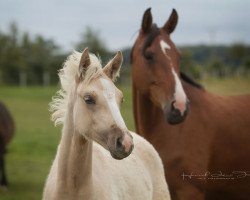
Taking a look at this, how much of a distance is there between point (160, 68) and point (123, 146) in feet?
7.65

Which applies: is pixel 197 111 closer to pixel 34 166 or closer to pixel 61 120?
pixel 61 120

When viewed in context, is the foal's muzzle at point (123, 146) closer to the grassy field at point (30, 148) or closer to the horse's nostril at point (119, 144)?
the horse's nostril at point (119, 144)

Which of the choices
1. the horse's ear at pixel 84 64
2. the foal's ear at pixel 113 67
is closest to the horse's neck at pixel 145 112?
the foal's ear at pixel 113 67

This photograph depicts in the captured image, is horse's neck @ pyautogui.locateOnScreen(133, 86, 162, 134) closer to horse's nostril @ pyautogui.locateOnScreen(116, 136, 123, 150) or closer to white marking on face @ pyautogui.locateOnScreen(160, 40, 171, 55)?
white marking on face @ pyautogui.locateOnScreen(160, 40, 171, 55)

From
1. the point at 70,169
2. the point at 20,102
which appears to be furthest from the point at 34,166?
the point at 20,102

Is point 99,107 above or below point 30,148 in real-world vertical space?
above

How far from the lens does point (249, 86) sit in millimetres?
31859

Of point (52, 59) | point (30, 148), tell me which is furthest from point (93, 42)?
point (30, 148)

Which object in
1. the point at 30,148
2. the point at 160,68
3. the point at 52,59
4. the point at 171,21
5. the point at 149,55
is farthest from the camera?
the point at 52,59

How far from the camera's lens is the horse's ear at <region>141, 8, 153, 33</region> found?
5.75 metres

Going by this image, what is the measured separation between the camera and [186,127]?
5641 millimetres

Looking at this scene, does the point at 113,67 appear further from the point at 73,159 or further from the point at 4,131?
the point at 4,131

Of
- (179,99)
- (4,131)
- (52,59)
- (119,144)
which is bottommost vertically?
(52,59)
